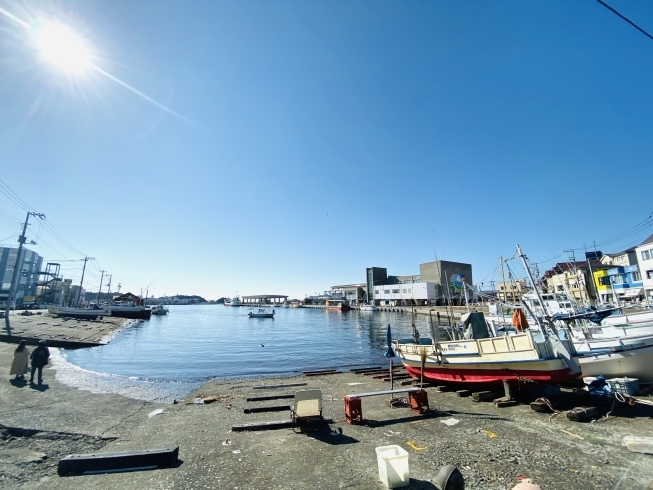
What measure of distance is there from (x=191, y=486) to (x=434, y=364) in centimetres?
1345

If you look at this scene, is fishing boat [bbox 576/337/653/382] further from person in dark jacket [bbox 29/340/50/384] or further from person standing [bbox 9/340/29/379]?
person standing [bbox 9/340/29/379]

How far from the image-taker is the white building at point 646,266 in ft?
144

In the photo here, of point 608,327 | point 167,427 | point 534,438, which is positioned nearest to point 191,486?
point 167,427

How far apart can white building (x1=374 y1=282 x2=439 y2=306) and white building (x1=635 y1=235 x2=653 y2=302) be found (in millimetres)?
78514

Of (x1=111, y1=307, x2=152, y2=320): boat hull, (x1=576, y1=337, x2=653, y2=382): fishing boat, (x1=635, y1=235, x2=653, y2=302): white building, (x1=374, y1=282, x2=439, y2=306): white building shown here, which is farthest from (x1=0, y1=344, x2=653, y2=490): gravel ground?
(x1=374, y1=282, x2=439, y2=306): white building

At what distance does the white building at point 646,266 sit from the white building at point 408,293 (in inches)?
3091

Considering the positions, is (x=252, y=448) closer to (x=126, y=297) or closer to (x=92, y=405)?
(x=92, y=405)

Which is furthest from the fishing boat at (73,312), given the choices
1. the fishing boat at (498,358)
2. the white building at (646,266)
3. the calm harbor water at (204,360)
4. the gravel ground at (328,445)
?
the white building at (646,266)

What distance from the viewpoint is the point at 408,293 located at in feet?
427

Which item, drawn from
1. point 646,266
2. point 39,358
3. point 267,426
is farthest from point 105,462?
point 646,266

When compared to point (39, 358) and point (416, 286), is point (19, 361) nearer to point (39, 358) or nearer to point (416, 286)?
point (39, 358)

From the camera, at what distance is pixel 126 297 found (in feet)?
352

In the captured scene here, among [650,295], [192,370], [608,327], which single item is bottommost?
[192,370]

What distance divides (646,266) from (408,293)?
8837 cm
